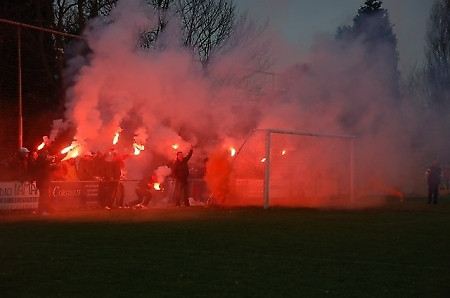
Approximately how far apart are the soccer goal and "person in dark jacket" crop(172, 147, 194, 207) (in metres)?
1.86

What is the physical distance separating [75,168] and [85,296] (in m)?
15.7

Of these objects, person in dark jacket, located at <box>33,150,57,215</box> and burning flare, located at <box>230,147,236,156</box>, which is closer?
person in dark jacket, located at <box>33,150,57,215</box>

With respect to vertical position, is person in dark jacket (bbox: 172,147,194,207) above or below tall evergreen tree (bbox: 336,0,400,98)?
below

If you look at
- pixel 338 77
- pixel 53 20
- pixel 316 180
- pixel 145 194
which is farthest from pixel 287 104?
pixel 53 20

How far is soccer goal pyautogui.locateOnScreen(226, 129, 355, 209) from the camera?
2781cm

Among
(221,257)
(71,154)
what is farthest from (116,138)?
(221,257)

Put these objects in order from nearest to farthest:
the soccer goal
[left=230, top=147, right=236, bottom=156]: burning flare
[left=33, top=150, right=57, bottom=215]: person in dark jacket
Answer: [left=33, top=150, right=57, bottom=215]: person in dark jacket, [left=230, top=147, right=236, bottom=156]: burning flare, the soccer goal

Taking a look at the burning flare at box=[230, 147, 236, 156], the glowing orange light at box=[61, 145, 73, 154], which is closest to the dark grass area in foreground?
the glowing orange light at box=[61, 145, 73, 154]

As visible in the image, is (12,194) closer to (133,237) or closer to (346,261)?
(133,237)

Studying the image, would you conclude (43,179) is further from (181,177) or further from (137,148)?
(181,177)

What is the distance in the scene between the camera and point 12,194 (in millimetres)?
22219

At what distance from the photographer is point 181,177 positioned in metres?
25.6

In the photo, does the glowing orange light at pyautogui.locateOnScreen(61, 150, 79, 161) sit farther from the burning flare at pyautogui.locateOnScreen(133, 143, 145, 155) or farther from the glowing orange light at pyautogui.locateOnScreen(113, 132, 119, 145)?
the burning flare at pyautogui.locateOnScreen(133, 143, 145, 155)

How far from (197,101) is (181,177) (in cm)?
265
